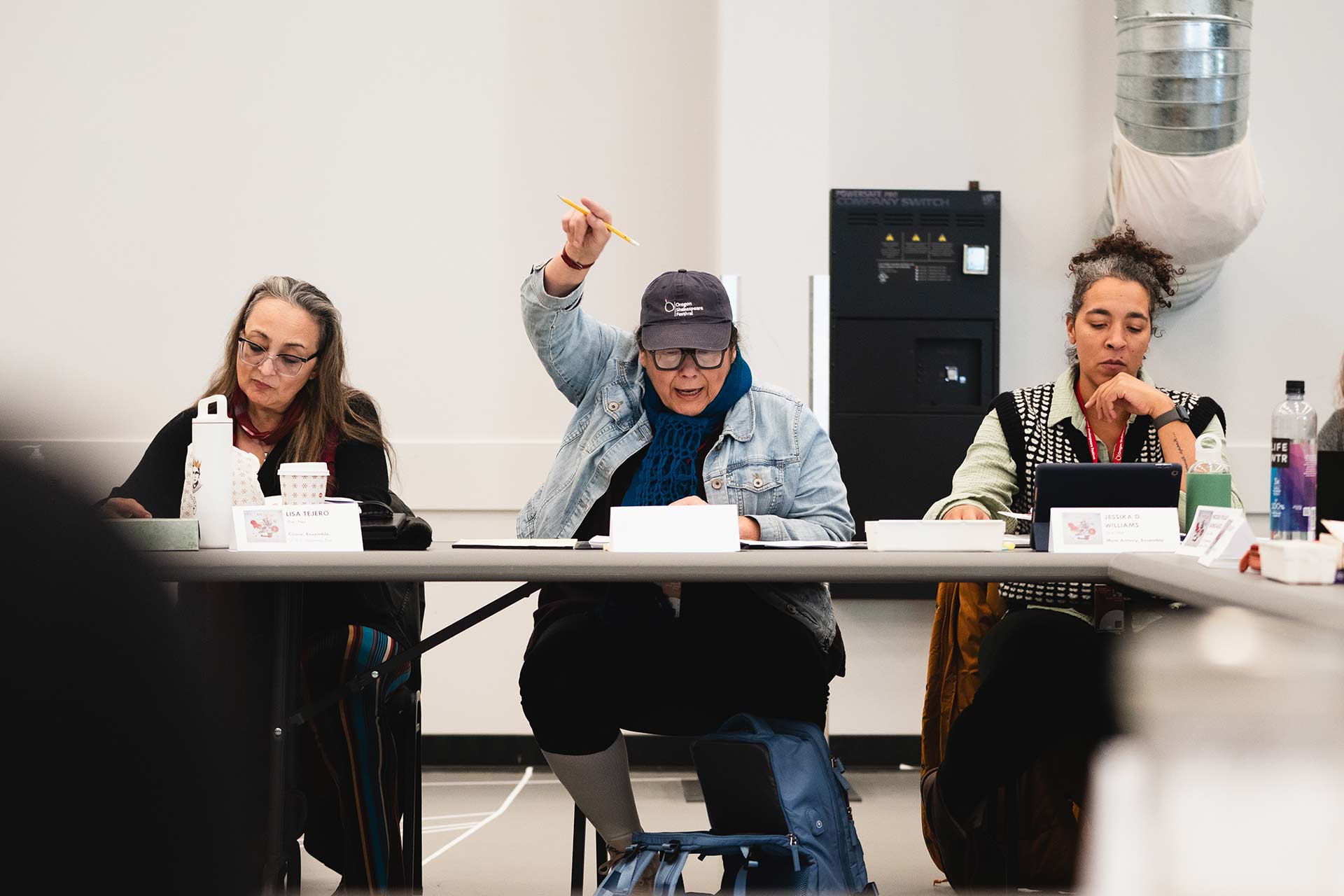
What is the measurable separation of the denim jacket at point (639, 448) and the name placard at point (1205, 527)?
608 mm

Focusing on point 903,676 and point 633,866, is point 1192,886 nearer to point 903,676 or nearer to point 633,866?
point 633,866

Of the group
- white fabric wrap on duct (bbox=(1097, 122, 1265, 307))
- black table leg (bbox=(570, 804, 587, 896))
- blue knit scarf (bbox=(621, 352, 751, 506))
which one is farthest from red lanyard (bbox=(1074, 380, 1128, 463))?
white fabric wrap on duct (bbox=(1097, 122, 1265, 307))

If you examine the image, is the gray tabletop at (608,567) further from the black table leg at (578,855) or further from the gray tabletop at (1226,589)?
the black table leg at (578,855)

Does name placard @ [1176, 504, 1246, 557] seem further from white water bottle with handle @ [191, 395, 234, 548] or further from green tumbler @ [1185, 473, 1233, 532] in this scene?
white water bottle with handle @ [191, 395, 234, 548]

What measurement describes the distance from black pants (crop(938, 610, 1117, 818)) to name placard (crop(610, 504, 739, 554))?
0.60 m

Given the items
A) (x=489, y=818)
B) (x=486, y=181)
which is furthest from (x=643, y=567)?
(x=486, y=181)

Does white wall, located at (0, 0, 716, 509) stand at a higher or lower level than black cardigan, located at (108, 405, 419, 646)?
higher

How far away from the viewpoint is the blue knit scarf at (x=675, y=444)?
2.29 meters

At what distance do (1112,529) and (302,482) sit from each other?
1.22 meters

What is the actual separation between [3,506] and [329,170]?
3848 millimetres

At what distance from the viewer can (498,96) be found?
3951mm

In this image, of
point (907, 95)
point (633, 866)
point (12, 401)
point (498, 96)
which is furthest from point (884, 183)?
point (12, 401)

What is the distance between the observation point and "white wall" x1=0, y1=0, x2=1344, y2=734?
3891mm

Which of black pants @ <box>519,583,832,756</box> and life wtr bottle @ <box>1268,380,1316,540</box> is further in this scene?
black pants @ <box>519,583,832,756</box>
